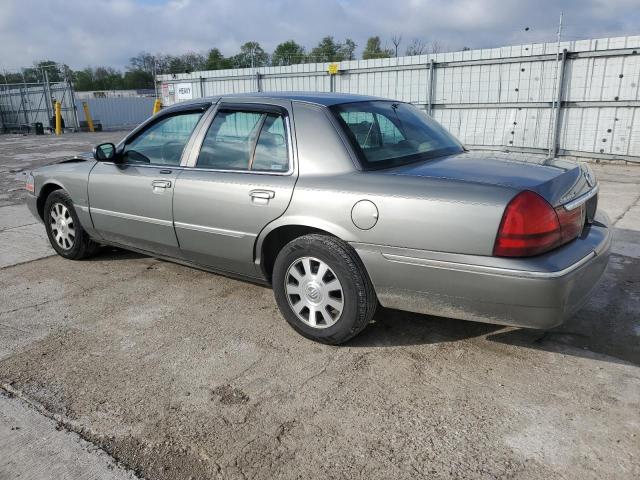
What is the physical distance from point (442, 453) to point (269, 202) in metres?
1.83

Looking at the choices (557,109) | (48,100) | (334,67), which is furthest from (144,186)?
(48,100)

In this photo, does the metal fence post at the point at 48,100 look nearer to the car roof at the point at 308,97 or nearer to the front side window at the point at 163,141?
the front side window at the point at 163,141

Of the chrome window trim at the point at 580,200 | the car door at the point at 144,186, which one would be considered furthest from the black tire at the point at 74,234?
the chrome window trim at the point at 580,200

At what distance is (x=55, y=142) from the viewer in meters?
21.3

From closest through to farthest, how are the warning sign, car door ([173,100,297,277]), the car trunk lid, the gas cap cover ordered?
the car trunk lid
the gas cap cover
car door ([173,100,297,277])
the warning sign

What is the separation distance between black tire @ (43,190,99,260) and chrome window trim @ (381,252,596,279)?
132 inches

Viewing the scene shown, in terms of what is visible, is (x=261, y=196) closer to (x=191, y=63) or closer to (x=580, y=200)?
(x=580, y=200)

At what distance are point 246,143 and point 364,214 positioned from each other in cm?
117

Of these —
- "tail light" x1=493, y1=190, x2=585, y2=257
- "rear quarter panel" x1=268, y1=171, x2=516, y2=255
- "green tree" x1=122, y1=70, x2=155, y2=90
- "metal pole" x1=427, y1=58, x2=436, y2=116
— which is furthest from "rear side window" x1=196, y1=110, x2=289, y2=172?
"green tree" x1=122, y1=70, x2=155, y2=90

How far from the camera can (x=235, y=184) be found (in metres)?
3.59

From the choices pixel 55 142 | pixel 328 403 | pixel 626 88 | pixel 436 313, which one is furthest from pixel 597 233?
pixel 55 142

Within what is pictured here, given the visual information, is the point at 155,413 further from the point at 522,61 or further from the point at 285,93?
the point at 522,61

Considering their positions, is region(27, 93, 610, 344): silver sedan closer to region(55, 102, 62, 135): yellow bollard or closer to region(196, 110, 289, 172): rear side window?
region(196, 110, 289, 172): rear side window

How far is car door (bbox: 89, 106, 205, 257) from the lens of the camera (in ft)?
13.3
